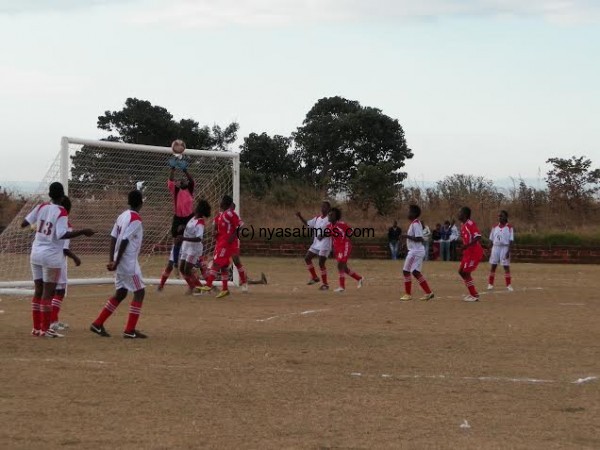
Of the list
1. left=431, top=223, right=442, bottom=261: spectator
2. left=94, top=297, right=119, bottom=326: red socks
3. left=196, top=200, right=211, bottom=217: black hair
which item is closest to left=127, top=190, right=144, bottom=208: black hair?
left=94, top=297, right=119, bottom=326: red socks

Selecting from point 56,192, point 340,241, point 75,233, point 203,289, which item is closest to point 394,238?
point 340,241

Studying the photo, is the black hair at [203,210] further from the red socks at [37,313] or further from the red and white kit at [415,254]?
the red socks at [37,313]

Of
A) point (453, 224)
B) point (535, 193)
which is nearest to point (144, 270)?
point (453, 224)

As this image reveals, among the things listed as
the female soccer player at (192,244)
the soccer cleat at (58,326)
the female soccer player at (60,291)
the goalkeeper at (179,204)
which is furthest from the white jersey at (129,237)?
the goalkeeper at (179,204)

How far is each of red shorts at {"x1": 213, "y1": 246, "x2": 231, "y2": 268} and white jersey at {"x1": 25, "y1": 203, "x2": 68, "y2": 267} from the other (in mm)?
6592

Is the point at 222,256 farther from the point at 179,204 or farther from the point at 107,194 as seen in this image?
the point at 107,194

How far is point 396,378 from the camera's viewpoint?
896 cm

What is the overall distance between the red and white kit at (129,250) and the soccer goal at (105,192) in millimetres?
6783

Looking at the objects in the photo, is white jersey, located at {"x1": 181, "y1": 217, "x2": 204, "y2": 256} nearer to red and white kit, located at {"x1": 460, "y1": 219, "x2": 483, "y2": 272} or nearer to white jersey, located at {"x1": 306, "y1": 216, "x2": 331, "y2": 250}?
white jersey, located at {"x1": 306, "y1": 216, "x2": 331, "y2": 250}

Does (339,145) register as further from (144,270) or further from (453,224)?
(144,270)

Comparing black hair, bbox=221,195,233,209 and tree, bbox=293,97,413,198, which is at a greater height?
tree, bbox=293,97,413,198

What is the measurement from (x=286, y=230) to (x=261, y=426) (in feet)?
103

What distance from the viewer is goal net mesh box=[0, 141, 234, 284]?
59.6 ft

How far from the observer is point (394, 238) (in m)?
35.8
